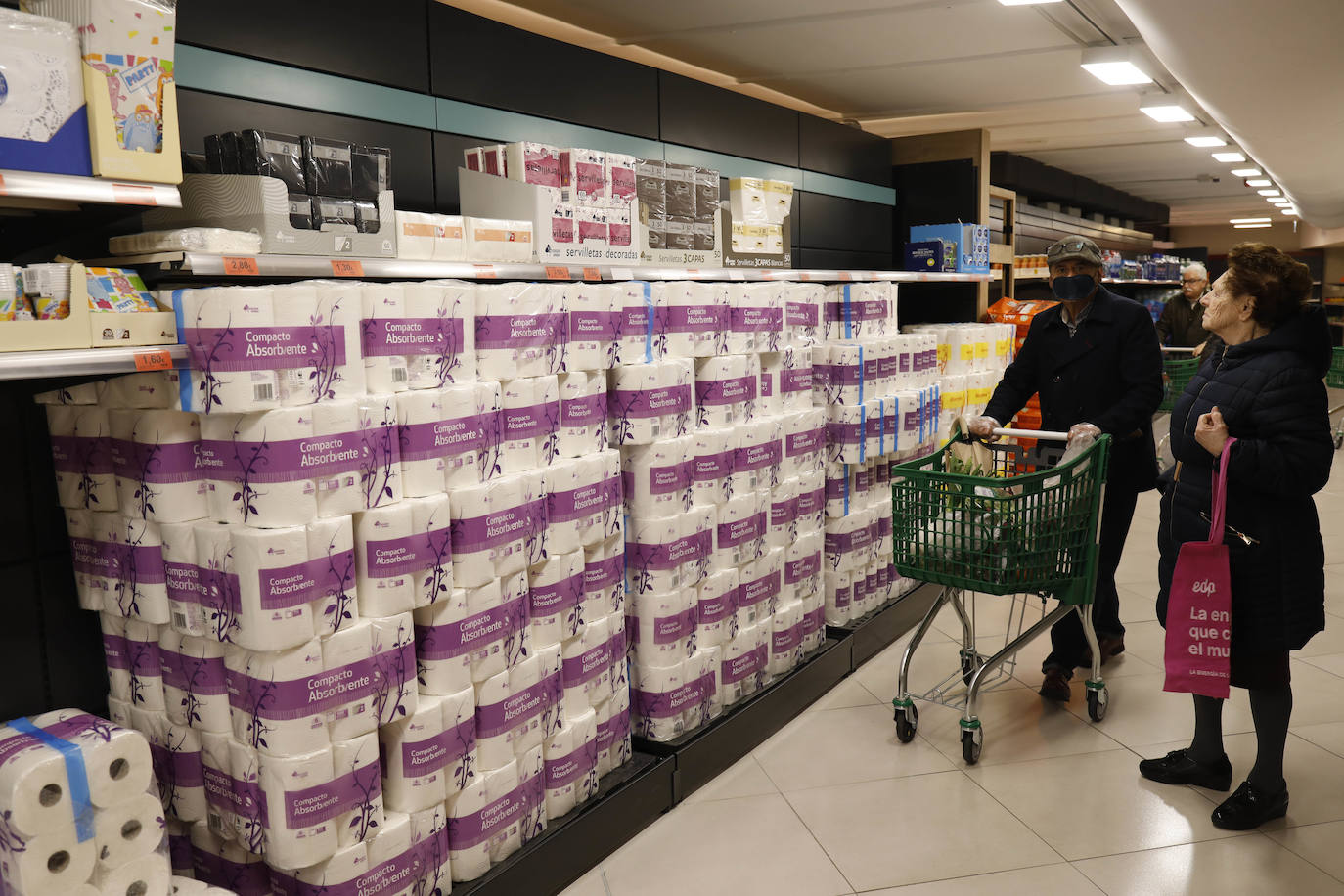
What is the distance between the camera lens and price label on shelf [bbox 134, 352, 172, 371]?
1.84m

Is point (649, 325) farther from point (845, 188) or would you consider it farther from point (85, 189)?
point (845, 188)

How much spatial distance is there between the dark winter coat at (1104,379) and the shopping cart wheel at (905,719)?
1.19 meters

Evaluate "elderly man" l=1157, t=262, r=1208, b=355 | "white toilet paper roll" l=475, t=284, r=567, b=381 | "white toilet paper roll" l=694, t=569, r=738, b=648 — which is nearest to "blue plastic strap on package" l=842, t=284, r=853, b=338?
"white toilet paper roll" l=694, t=569, r=738, b=648

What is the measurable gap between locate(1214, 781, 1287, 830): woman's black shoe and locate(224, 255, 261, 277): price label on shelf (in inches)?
119

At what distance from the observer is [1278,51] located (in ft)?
13.1

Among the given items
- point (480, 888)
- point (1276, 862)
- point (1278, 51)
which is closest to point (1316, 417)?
point (1276, 862)

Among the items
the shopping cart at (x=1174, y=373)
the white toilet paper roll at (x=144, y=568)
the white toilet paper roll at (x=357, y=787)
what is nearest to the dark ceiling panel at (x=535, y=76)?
the white toilet paper roll at (x=144, y=568)

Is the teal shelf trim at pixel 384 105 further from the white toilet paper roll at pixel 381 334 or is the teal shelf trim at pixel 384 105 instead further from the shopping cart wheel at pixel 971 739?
the shopping cart wheel at pixel 971 739

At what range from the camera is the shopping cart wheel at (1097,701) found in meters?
3.66

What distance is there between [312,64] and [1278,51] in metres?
3.74

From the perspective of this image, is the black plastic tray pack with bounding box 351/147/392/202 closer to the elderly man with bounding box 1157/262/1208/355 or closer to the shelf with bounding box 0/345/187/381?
the shelf with bounding box 0/345/187/381

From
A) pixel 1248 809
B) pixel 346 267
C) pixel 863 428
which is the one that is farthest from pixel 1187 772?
pixel 346 267

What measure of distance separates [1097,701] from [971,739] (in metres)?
0.64

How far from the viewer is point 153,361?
1.86m
